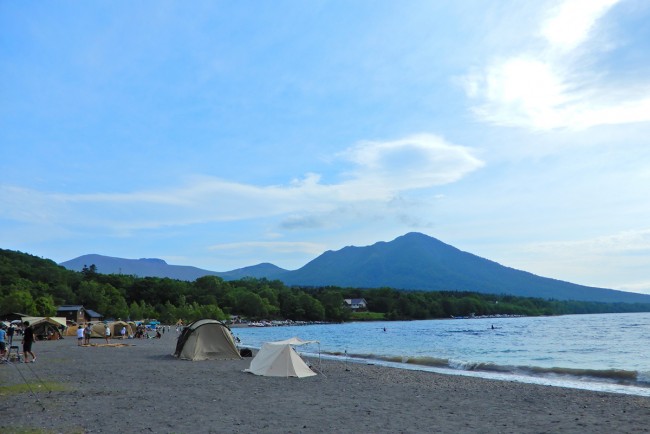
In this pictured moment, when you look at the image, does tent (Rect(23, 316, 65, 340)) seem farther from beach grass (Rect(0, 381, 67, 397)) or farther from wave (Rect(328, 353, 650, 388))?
beach grass (Rect(0, 381, 67, 397))

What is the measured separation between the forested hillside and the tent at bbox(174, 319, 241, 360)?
6507 cm

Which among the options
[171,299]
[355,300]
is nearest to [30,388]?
[171,299]

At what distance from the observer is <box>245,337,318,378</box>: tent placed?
19.7 m

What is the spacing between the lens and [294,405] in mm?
13305

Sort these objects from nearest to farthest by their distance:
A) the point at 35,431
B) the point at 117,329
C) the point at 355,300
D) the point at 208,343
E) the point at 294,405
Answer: the point at 35,431 < the point at 294,405 < the point at 208,343 < the point at 117,329 < the point at 355,300

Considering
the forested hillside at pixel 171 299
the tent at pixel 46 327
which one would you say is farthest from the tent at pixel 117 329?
the forested hillside at pixel 171 299

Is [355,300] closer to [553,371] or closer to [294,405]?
[553,371]

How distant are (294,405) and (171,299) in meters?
134

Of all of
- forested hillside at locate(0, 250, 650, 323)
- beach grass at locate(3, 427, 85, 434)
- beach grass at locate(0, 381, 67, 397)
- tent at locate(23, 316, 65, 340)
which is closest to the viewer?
beach grass at locate(3, 427, 85, 434)

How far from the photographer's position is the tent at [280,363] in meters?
19.7

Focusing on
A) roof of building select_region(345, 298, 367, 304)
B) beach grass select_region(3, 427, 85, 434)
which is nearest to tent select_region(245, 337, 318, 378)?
beach grass select_region(3, 427, 85, 434)

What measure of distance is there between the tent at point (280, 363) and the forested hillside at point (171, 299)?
2913 inches

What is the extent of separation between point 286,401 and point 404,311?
554 feet

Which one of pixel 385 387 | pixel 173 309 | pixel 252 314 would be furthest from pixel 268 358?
pixel 252 314
